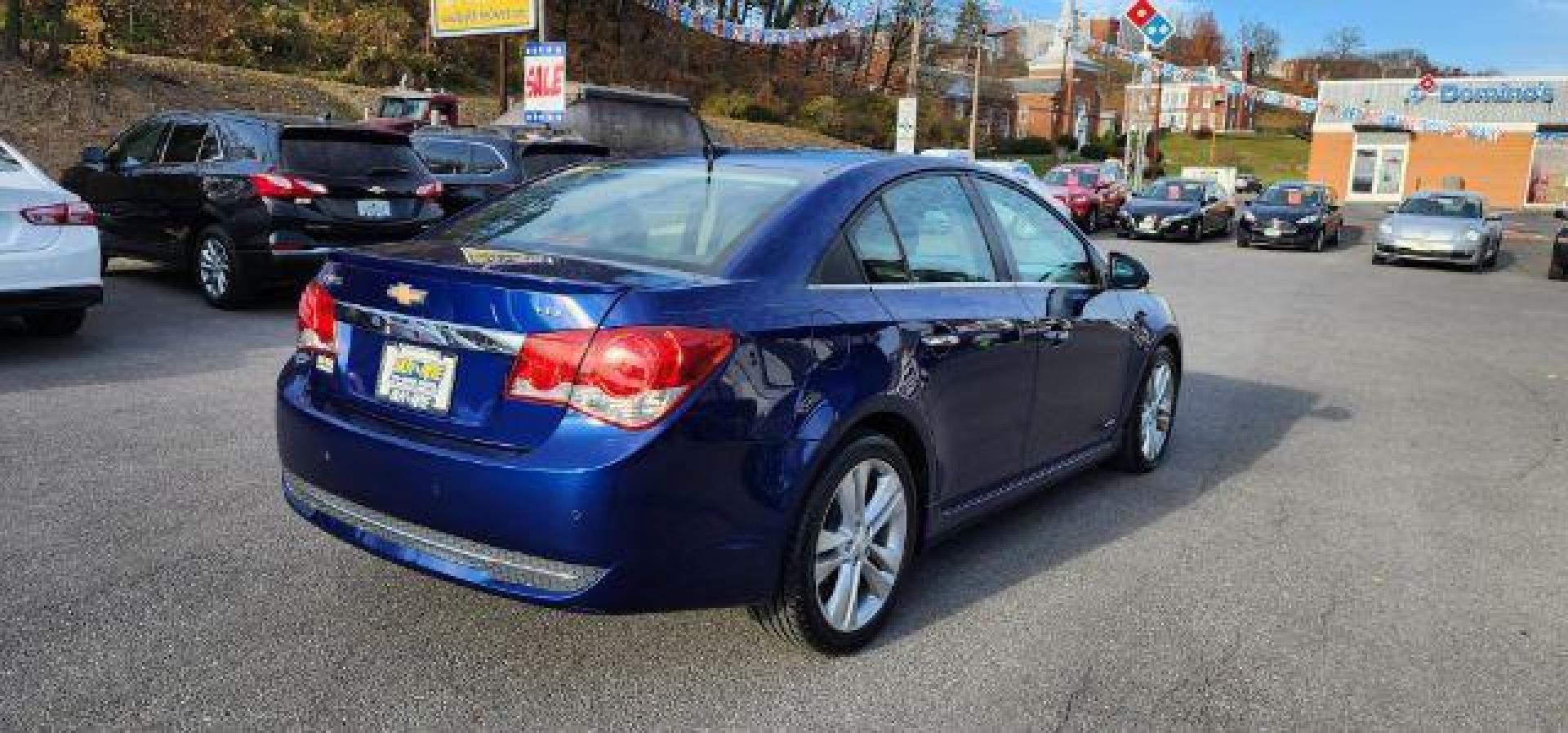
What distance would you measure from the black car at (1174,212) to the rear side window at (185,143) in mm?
20145

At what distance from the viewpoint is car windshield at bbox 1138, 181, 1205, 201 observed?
1028 inches

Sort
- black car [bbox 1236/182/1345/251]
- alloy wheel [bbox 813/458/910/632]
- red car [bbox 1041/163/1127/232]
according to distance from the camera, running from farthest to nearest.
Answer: red car [bbox 1041/163/1127/232] → black car [bbox 1236/182/1345/251] → alloy wheel [bbox 813/458/910/632]

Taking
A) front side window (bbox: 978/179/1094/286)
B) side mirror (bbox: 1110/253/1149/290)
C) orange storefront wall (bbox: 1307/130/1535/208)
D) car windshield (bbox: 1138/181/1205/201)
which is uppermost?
orange storefront wall (bbox: 1307/130/1535/208)

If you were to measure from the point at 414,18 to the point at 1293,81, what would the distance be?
9199cm

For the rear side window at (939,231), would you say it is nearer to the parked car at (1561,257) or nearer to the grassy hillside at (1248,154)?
the parked car at (1561,257)

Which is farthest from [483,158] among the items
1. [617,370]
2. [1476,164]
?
[1476,164]

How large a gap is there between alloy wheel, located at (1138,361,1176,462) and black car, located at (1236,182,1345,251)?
19.7 m

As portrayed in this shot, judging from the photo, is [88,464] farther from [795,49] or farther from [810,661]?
[795,49]

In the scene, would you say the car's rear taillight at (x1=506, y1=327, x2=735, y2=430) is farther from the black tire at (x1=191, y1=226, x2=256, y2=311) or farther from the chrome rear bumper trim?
the black tire at (x1=191, y1=226, x2=256, y2=311)

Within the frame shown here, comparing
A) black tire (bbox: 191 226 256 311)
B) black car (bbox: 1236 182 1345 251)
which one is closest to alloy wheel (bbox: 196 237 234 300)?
black tire (bbox: 191 226 256 311)

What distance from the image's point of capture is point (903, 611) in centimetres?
400

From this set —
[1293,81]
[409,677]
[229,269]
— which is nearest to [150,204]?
[229,269]

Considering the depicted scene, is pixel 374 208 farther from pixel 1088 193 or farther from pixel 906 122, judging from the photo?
pixel 1088 193

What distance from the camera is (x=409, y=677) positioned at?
3312 mm
